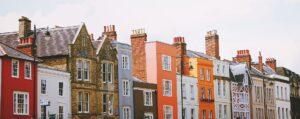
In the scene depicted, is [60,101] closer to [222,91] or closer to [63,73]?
[63,73]

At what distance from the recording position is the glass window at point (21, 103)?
180 feet

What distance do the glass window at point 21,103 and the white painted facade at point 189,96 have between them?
→ 88.5 feet

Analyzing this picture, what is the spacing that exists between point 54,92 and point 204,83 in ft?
98.0

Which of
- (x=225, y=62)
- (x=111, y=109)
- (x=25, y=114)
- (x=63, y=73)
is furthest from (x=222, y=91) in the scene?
(x=25, y=114)

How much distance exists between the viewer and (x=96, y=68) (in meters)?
65.9

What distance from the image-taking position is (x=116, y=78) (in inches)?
2714

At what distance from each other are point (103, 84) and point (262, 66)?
44.3m

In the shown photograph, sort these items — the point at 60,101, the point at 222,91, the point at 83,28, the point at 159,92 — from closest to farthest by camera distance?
the point at 60,101 → the point at 83,28 → the point at 159,92 → the point at 222,91

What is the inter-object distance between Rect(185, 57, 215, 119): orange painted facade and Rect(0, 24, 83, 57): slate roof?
21.2 metres

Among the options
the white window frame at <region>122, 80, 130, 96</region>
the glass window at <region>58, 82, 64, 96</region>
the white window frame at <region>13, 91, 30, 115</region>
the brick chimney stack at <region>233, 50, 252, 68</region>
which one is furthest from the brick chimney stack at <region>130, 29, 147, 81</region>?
the brick chimney stack at <region>233, 50, 252, 68</region>

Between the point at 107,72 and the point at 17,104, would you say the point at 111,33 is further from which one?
the point at 17,104

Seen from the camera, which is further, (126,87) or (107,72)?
(126,87)

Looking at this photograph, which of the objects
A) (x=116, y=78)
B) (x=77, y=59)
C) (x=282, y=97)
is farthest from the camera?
(x=282, y=97)

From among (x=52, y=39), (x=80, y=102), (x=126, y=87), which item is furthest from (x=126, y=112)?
(x=52, y=39)
